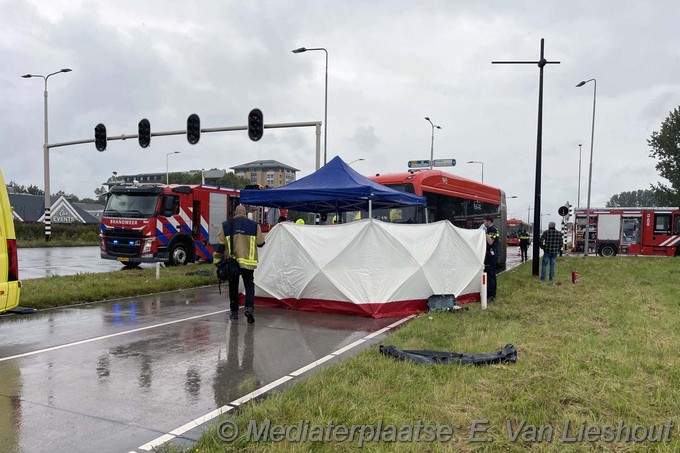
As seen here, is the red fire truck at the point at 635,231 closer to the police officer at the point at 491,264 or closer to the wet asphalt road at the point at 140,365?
the police officer at the point at 491,264

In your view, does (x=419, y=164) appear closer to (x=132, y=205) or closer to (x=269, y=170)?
(x=132, y=205)

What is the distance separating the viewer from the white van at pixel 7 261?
251 inches

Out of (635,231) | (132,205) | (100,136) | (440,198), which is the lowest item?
(635,231)

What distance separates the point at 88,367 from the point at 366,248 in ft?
16.1

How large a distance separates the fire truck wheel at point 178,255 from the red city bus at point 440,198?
6283 millimetres

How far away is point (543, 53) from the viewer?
1636cm

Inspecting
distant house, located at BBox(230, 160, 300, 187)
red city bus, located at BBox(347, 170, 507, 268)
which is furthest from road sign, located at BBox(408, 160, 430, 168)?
distant house, located at BBox(230, 160, 300, 187)

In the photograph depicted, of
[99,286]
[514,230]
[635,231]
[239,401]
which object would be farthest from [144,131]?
[514,230]

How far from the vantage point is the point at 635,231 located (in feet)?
107

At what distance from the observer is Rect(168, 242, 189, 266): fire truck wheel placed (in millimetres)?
17078

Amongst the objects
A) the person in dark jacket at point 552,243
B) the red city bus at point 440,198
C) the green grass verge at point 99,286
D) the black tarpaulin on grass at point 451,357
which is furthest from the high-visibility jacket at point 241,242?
the person in dark jacket at point 552,243

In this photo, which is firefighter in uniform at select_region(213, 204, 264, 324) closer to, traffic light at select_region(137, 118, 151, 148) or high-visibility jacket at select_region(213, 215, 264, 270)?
high-visibility jacket at select_region(213, 215, 264, 270)

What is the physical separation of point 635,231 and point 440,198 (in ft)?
78.4

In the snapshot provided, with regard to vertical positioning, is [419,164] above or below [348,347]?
above
